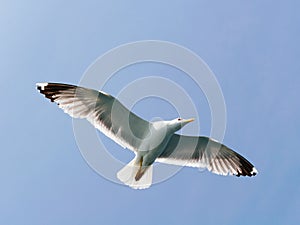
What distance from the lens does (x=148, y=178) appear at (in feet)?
45.4

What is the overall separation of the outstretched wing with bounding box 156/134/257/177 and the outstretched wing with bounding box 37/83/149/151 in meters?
1.11

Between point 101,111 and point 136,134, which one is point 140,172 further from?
point 101,111

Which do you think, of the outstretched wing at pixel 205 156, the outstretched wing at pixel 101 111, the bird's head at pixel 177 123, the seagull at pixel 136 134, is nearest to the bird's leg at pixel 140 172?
the seagull at pixel 136 134

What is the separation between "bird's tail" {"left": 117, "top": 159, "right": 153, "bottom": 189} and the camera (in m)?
13.5

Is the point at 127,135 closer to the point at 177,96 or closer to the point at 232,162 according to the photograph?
the point at 177,96

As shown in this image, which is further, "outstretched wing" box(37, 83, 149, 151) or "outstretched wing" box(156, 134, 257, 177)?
"outstretched wing" box(156, 134, 257, 177)

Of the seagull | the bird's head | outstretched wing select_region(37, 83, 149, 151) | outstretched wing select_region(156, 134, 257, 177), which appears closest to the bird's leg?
the seagull

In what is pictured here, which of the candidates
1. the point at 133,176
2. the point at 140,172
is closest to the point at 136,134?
the point at 140,172

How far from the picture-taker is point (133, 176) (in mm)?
Result: 13625

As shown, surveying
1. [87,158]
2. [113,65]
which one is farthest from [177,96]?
[87,158]

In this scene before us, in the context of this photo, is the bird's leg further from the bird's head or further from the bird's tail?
the bird's head

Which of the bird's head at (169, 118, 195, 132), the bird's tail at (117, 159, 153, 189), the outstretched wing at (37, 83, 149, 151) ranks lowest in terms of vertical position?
the bird's tail at (117, 159, 153, 189)

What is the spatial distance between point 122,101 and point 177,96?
163 cm

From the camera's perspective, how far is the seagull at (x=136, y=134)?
13227 millimetres
